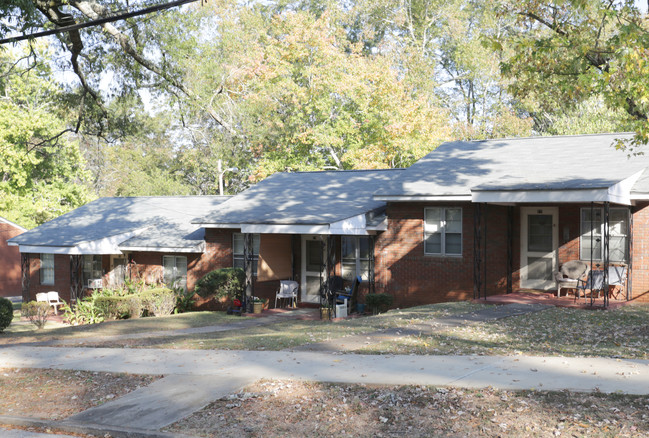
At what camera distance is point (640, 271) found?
17.1 m

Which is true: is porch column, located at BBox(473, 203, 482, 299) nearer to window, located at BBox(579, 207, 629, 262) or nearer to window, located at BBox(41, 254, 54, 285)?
window, located at BBox(579, 207, 629, 262)

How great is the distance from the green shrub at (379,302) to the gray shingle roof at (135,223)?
7.40 metres

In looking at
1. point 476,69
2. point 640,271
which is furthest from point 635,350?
point 476,69

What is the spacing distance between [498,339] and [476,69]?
3477 centimetres

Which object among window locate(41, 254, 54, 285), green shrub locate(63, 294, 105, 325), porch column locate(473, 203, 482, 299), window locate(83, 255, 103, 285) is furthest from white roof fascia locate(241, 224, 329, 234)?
window locate(41, 254, 54, 285)

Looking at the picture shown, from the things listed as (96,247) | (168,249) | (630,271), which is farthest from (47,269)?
(630,271)

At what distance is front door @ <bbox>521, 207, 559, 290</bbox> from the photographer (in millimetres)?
18688

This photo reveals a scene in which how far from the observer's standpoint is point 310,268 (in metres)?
21.8

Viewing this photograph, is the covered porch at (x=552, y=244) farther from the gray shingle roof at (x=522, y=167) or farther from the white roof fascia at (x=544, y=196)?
the gray shingle roof at (x=522, y=167)

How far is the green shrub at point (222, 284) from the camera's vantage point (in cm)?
2083

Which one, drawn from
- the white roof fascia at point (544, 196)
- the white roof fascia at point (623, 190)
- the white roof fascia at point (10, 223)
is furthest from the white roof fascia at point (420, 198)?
the white roof fascia at point (10, 223)

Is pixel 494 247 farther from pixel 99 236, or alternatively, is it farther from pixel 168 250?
pixel 99 236

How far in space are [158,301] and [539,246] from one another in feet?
38.4

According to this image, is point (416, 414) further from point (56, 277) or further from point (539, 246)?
point (56, 277)
